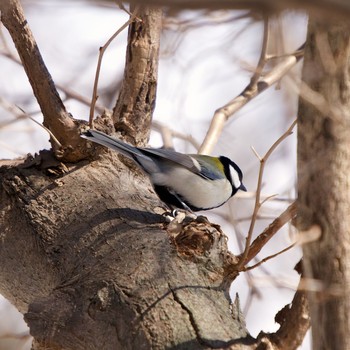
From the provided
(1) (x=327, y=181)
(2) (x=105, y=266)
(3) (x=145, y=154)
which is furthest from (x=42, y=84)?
(1) (x=327, y=181)

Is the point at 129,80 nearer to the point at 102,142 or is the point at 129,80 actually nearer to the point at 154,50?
the point at 154,50

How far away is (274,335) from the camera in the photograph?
1.47 m

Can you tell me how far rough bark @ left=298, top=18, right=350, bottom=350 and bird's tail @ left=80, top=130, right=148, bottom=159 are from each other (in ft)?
2.88

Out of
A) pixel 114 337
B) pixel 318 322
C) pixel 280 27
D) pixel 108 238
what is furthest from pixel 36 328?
pixel 280 27

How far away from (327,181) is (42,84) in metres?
1.05

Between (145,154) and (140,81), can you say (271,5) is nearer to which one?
(145,154)

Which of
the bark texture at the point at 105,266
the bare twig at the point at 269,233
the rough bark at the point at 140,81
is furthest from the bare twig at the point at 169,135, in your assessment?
the bare twig at the point at 269,233

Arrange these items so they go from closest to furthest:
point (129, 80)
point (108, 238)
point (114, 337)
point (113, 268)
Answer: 1. point (114, 337)
2. point (113, 268)
3. point (108, 238)
4. point (129, 80)

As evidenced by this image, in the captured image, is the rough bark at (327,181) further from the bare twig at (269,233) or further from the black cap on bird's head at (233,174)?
the black cap on bird's head at (233,174)

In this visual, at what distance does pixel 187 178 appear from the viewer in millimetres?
2625

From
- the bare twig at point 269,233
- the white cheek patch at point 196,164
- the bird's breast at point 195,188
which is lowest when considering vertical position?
the bare twig at point 269,233

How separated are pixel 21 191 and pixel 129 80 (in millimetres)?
763

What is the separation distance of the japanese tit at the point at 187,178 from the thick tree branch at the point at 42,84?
11.8 inches

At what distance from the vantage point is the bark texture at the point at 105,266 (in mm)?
1400
